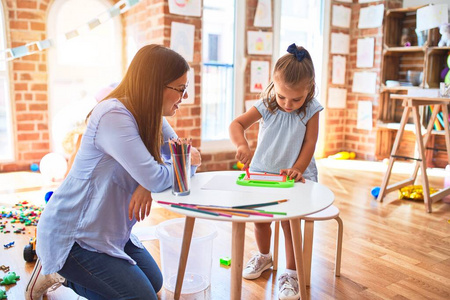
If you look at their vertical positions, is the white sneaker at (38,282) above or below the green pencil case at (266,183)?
below

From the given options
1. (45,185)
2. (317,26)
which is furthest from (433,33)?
(45,185)

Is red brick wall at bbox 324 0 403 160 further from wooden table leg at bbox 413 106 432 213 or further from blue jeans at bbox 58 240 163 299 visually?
blue jeans at bbox 58 240 163 299

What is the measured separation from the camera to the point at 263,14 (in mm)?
4168

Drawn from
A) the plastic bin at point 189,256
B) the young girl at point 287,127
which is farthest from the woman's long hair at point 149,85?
the plastic bin at point 189,256

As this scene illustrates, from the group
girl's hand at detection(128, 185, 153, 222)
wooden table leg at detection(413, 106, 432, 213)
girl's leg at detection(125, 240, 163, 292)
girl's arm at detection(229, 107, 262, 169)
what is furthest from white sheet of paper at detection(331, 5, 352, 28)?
girl's hand at detection(128, 185, 153, 222)

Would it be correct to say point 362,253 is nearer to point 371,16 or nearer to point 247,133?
point 247,133

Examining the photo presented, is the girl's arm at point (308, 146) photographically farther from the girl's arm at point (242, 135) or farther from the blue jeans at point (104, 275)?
the blue jeans at point (104, 275)

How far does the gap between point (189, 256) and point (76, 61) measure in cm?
285

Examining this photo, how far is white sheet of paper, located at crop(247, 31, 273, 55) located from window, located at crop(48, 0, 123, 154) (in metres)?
1.27

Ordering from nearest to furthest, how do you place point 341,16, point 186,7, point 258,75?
1. point 186,7
2. point 258,75
3. point 341,16

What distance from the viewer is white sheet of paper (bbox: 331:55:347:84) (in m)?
4.86

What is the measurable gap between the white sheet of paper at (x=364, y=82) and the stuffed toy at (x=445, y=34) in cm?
78

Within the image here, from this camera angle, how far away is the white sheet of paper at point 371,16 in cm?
460

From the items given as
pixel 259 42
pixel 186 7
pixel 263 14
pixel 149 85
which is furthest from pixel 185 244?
pixel 263 14
